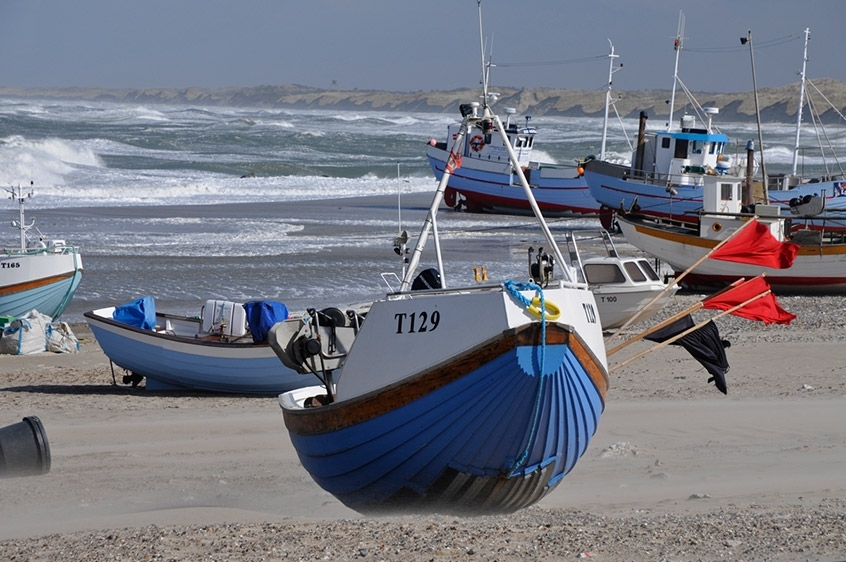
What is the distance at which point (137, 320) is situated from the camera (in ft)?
43.6

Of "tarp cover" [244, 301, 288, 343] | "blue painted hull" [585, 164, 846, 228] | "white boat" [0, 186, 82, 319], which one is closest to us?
"tarp cover" [244, 301, 288, 343]

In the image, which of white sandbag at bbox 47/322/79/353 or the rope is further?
white sandbag at bbox 47/322/79/353

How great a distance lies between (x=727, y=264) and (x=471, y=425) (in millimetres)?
15578

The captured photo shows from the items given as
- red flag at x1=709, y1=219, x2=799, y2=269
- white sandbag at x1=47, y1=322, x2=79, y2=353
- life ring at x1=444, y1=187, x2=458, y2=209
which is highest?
red flag at x1=709, y1=219, x2=799, y2=269

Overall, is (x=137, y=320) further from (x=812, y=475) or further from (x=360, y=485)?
(x=812, y=475)

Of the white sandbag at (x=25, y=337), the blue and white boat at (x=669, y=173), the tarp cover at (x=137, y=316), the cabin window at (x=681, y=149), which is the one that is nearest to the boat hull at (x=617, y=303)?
the tarp cover at (x=137, y=316)

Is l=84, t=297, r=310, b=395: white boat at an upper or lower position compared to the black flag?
lower

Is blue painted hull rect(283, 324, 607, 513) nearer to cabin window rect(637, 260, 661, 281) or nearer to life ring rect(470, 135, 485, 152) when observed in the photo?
cabin window rect(637, 260, 661, 281)

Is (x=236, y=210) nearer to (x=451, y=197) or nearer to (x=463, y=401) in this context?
(x=451, y=197)

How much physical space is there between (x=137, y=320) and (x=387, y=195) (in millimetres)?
32481

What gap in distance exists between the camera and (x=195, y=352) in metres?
12.6

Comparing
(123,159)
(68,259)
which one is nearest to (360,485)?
(68,259)

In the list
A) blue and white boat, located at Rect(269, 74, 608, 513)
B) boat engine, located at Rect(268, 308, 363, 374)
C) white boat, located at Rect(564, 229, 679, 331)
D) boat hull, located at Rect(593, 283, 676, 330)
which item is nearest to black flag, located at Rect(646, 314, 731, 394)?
blue and white boat, located at Rect(269, 74, 608, 513)

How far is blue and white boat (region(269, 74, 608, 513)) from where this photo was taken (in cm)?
639
